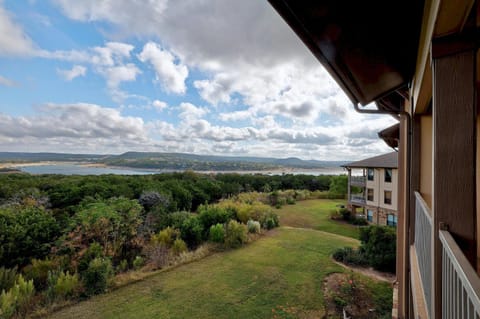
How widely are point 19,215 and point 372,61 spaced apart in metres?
9.51

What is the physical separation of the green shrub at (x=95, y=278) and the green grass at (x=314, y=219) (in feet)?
28.7

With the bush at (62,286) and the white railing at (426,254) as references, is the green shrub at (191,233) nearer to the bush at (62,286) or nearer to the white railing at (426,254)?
the bush at (62,286)

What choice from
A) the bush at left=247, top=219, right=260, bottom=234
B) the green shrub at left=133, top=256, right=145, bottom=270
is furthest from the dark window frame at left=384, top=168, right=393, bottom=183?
the green shrub at left=133, top=256, right=145, bottom=270

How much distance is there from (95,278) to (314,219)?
Result: 36.8ft

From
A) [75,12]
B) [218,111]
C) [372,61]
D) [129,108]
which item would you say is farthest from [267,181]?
[372,61]

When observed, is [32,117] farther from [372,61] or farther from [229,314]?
[372,61]

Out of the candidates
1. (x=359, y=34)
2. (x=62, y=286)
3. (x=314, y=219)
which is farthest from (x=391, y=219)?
(x=62, y=286)

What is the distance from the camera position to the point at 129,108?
15.2 metres

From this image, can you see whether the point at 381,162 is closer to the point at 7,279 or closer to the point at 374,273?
the point at 374,273

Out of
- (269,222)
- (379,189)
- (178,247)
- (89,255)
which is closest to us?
(89,255)

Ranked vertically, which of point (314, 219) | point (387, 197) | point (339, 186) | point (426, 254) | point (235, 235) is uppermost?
point (426, 254)

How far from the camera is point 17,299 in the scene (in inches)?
194

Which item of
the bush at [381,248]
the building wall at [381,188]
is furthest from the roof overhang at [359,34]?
the building wall at [381,188]

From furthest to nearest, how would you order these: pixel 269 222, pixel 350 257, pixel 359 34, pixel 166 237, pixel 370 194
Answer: pixel 370 194 → pixel 269 222 → pixel 166 237 → pixel 350 257 → pixel 359 34
